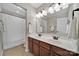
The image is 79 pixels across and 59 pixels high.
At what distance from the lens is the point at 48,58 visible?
1.66 meters

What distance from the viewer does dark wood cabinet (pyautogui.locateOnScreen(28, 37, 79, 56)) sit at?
1507 mm

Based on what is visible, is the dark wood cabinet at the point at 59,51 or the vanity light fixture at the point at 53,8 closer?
the dark wood cabinet at the point at 59,51

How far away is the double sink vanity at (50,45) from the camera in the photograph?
4.83ft

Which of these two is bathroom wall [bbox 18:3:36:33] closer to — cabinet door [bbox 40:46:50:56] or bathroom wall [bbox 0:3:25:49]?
bathroom wall [bbox 0:3:25:49]

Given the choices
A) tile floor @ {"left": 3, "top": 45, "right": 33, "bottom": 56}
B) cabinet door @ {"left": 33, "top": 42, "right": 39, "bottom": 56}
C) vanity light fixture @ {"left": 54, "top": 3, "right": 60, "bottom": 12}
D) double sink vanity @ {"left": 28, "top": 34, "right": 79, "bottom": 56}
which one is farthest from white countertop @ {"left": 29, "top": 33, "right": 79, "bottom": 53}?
vanity light fixture @ {"left": 54, "top": 3, "right": 60, "bottom": 12}

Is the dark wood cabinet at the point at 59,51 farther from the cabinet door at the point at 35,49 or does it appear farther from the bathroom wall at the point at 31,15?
the bathroom wall at the point at 31,15

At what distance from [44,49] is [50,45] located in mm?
135

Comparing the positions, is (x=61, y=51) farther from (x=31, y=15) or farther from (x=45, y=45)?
(x=31, y=15)

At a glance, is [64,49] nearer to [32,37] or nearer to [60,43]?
[60,43]

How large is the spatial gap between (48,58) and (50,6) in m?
0.86

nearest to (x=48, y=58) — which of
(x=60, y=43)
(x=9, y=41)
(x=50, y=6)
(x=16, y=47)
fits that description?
(x=60, y=43)

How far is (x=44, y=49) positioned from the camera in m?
1.66

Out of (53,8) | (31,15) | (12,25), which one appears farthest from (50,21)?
(12,25)

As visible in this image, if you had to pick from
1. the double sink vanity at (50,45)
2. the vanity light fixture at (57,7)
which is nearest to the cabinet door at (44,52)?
the double sink vanity at (50,45)
